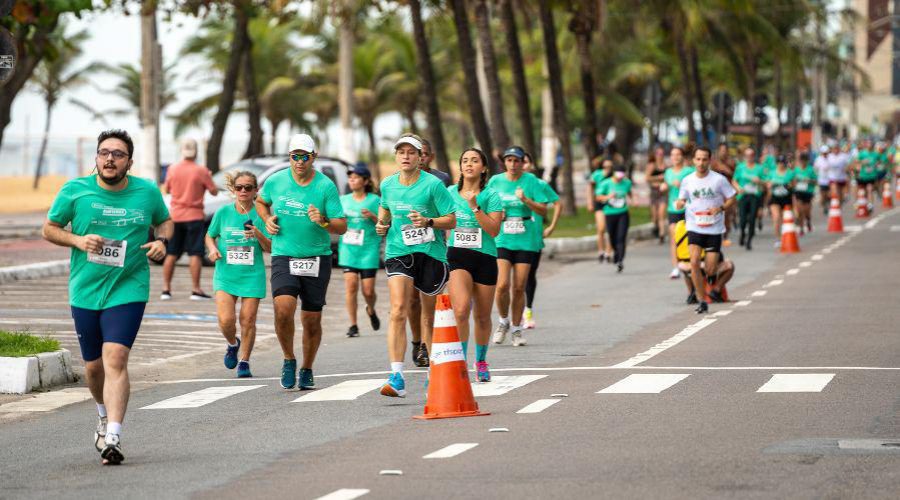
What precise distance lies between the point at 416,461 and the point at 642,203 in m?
51.1

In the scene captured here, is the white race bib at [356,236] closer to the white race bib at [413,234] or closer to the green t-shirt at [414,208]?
the green t-shirt at [414,208]

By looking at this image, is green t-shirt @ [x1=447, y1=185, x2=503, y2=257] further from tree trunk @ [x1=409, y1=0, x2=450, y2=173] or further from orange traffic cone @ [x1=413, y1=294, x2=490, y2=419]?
tree trunk @ [x1=409, y1=0, x2=450, y2=173]

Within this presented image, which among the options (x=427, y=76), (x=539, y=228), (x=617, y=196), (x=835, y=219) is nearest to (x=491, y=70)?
(x=427, y=76)

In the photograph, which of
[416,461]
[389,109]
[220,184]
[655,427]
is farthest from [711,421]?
[389,109]

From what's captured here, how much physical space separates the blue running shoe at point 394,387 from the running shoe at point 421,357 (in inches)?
83.6

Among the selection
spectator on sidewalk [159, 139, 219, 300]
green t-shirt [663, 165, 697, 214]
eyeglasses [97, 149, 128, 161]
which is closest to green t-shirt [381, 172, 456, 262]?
eyeglasses [97, 149, 128, 161]

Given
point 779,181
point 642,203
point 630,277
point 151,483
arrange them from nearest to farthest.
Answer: point 151,483, point 630,277, point 779,181, point 642,203

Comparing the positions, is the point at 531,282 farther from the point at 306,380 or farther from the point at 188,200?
the point at 188,200

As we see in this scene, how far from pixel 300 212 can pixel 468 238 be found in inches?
52.9

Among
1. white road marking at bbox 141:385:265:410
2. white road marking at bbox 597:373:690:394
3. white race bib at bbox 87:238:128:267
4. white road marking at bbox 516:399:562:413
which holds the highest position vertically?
white race bib at bbox 87:238:128:267

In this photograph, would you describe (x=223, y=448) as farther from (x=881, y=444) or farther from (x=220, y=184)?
(x=220, y=184)

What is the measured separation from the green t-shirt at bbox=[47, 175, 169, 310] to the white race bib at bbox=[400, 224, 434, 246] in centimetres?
302

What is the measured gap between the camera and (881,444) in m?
9.67

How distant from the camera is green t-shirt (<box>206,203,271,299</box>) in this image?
14719 millimetres
